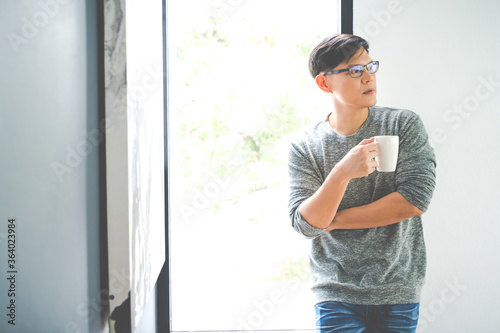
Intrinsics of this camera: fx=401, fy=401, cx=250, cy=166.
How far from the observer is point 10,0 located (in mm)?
683

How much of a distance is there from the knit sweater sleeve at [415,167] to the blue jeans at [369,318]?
347 millimetres

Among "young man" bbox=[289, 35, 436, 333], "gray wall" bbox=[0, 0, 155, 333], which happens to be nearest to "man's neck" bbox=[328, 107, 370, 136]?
"young man" bbox=[289, 35, 436, 333]

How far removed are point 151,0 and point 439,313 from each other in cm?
193

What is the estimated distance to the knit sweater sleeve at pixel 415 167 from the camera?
1309mm

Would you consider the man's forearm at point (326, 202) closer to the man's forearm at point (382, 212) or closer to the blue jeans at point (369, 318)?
the man's forearm at point (382, 212)

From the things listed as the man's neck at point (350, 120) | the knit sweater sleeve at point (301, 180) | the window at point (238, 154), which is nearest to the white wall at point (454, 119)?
the window at point (238, 154)

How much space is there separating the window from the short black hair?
60cm

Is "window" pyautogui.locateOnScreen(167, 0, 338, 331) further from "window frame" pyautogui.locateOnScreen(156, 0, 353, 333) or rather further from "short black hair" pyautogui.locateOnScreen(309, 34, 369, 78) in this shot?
"short black hair" pyautogui.locateOnScreen(309, 34, 369, 78)

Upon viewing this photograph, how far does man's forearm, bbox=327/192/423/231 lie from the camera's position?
131 centimetres

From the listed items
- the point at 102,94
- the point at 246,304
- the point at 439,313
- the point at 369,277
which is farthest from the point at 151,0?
the point at 439,313

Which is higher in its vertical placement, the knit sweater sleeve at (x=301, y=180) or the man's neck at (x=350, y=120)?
the man's neck at (x=350, y=120)

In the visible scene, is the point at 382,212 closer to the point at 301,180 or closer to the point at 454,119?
the point at 301,180

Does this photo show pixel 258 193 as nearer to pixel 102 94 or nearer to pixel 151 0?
pixel 151 0

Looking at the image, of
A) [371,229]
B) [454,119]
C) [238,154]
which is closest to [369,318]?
[371,229]
